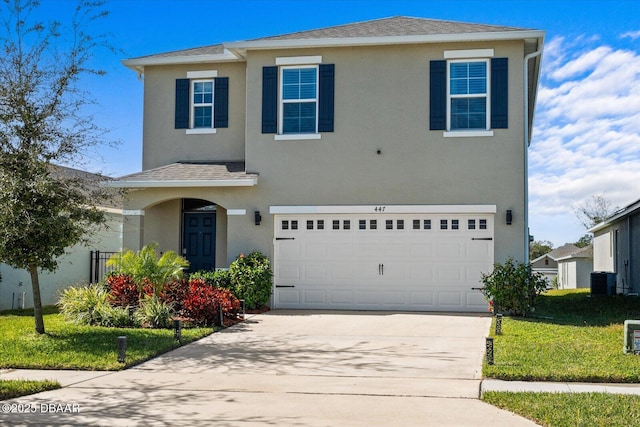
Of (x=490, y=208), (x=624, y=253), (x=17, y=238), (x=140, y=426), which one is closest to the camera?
(x=140, y=426)

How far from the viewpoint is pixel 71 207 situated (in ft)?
38.8

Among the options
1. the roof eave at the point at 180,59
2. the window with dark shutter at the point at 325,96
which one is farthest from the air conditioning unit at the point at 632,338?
the roof eave at the point at 180,59

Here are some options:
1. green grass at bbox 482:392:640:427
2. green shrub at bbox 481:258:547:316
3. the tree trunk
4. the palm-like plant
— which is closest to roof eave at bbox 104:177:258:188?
the palm-like plant

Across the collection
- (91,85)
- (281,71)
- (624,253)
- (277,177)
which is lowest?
(624,253)

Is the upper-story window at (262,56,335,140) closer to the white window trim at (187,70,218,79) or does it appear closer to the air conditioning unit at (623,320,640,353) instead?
the white window trim at (187,70,218,79)

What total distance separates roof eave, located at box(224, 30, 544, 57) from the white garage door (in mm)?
4214

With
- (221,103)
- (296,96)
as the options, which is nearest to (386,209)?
(296,96)

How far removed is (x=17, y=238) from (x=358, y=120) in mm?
8728

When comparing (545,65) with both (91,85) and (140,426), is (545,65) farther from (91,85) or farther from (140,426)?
(140,426)

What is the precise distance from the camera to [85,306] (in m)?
14.0

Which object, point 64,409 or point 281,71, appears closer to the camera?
point 64,409

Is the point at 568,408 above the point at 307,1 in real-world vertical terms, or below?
below

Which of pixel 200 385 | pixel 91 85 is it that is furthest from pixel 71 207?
pixel 200 385

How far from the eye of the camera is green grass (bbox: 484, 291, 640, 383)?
8.94 meters
